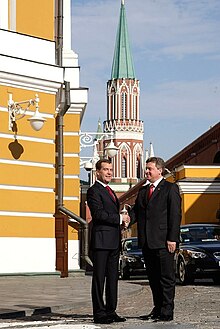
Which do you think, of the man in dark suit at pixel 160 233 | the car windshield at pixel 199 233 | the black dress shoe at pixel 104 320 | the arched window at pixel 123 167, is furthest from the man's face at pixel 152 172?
the arched window at pixel 123 167

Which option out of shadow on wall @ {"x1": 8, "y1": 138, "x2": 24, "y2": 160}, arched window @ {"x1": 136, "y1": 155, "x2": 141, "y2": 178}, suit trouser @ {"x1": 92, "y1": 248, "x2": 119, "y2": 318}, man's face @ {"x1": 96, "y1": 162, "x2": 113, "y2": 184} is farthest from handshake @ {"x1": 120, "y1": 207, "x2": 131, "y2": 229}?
arched window @ {"x1": 136, "y1": 155, "x2": 141, "y2": 178}

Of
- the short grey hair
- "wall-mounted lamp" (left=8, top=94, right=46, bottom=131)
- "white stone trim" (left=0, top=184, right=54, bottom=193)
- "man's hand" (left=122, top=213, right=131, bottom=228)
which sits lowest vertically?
"man's hand" (left=122, top=213, right=131, bottom=228)

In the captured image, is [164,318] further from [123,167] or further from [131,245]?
[123,167]

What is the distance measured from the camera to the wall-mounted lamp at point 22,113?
2005 centimetres

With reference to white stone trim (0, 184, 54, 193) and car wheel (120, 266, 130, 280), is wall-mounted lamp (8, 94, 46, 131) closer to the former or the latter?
white stone trim (0, 184, 54, 193)

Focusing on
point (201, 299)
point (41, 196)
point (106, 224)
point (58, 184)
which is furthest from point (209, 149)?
point (106, 224)

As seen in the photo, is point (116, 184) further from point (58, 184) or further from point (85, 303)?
point (85, 303)

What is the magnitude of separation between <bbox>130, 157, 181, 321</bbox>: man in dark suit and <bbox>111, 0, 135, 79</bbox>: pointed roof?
11620 centimetres

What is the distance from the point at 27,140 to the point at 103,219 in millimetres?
9908

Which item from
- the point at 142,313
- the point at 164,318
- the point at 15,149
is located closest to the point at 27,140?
the point at 15,149

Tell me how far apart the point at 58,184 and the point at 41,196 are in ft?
11.8

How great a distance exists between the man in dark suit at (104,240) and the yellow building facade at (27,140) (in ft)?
30.2

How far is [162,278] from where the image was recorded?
10797 millimetres

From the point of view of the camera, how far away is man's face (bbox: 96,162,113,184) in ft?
36.5
